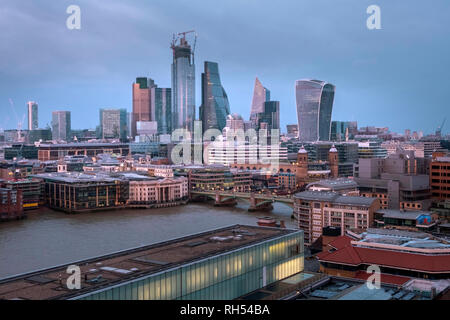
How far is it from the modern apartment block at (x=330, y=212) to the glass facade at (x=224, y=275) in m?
6.78

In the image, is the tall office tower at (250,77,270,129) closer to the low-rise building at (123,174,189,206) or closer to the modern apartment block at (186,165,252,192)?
the modern apartment block at (186,165,252,192)

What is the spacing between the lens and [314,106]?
73.6m

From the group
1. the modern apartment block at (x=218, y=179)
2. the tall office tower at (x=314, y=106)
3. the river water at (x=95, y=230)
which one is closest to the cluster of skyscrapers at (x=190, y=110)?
the tall office tower at (x=314, y=106)

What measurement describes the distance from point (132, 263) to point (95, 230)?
1361 centimetres

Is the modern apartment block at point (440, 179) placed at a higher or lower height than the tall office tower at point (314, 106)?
lower

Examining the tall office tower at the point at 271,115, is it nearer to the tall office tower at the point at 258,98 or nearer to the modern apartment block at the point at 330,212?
the tall office tower at the point at 258,98

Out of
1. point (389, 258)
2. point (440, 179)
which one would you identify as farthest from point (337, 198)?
point (440, 179)

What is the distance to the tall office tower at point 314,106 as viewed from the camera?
72.2 m

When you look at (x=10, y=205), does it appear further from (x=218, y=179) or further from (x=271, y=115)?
(x=271, y=115)

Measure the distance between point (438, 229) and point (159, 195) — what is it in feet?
60.4

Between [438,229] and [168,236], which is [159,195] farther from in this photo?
[438,229]

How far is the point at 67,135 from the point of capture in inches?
4668

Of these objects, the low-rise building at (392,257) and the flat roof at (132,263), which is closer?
the flat roof at (132,263)

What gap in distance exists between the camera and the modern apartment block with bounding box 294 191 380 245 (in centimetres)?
1877
